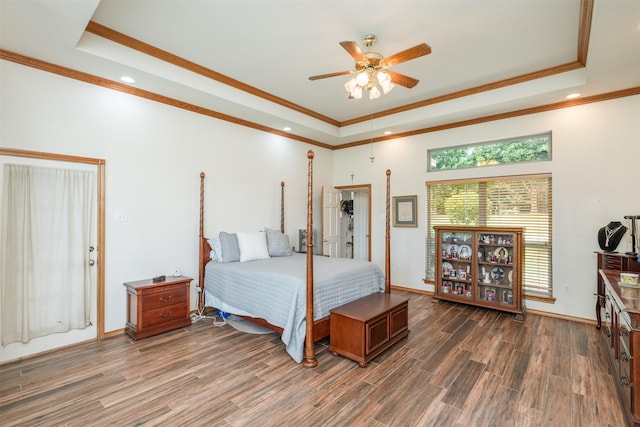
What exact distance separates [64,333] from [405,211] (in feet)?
17.0

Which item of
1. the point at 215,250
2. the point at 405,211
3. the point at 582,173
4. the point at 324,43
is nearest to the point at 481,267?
the point at 405,211

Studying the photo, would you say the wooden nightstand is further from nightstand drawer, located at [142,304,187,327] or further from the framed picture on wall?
the framed picture on wall

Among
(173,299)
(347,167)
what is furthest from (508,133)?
(173,299)

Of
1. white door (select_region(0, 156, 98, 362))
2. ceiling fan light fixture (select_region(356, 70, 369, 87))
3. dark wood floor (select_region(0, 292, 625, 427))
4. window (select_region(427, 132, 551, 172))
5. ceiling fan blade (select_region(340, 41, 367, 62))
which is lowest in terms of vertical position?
dark wood floor (select_region(0, 292, 625, 427))

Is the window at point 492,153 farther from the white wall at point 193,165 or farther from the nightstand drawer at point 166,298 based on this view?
the nightstand drawer at point 166,298

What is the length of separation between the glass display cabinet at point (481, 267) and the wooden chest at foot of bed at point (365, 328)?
1.81 meters

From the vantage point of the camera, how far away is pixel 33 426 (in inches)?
81.0

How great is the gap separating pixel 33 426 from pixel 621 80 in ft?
20.8

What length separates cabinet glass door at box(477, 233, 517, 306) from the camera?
4.37m

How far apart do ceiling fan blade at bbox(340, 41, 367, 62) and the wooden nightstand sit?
10.4 ft

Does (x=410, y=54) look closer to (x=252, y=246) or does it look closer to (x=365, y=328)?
(x=365, y=328)

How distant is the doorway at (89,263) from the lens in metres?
2.98

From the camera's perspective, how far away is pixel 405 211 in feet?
19.0

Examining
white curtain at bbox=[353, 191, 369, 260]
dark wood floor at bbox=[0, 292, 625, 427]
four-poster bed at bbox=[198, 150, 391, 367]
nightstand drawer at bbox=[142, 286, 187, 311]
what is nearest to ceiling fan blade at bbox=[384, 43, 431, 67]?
four-poster bed at bbox=[198, 150, 391, 367]
